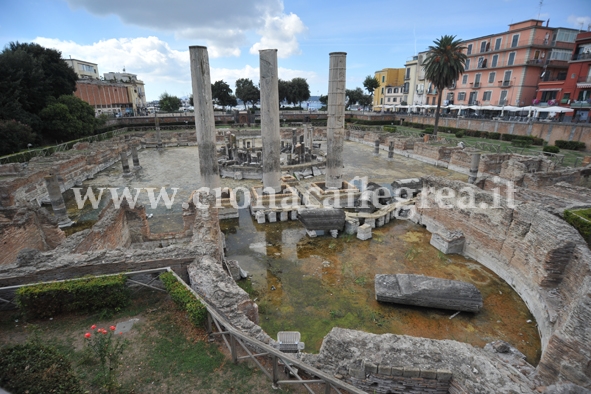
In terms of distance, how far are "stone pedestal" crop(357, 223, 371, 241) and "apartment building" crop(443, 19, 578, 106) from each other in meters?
37.1

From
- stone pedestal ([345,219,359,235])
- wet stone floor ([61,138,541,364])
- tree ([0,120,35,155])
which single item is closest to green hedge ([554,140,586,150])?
wet stone floor ([61,138,541,364])

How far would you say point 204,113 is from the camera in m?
14.6

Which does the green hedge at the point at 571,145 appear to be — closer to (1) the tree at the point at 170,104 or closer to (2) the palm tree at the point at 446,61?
(2) the palm tree at the point at 446,61

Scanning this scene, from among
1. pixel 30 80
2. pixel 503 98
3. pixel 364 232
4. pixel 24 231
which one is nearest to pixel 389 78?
pixel 503 98

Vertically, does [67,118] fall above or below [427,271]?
above

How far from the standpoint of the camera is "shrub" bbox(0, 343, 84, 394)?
149 inches

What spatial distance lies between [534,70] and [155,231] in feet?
161

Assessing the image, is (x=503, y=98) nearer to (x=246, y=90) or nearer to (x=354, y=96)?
(x=354, y=96)

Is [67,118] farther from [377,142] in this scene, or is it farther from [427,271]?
[427,271]

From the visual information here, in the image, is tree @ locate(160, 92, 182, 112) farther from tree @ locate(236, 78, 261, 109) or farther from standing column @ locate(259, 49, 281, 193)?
standing column @ locate(259, 49, 281, 193)

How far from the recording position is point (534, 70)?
39.8 meters

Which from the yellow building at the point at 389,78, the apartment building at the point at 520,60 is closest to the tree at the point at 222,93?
the yellow building at the point at 389,78

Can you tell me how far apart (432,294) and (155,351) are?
694cm

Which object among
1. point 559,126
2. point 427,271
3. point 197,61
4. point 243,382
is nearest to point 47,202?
point 197,61
